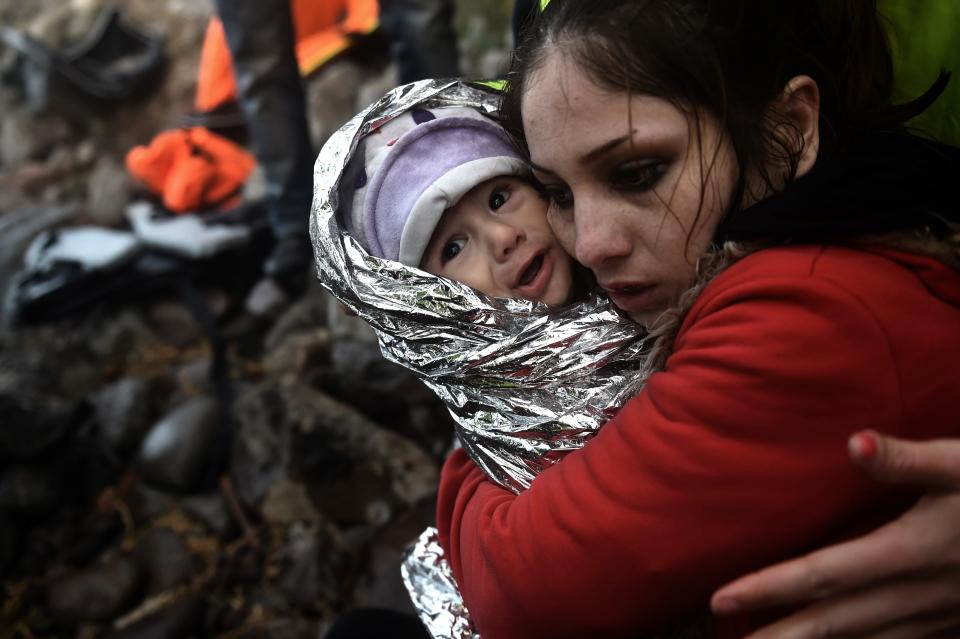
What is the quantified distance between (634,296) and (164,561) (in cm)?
331

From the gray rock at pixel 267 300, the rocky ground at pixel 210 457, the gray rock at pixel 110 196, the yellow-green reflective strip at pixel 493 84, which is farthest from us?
the gray rock at pixel 110 196

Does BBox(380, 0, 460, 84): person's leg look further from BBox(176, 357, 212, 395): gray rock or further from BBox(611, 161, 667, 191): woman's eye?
BBox(611, 161, 667, 191): woman's eye

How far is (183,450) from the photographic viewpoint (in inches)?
160

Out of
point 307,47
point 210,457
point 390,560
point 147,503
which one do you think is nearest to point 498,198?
point 390,560

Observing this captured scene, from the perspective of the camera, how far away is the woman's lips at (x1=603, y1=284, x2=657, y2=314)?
1.19m

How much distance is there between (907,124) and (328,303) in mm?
3846

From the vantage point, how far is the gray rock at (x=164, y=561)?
3.64 m

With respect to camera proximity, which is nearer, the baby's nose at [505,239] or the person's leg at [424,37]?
the baby's nose at [505,239]

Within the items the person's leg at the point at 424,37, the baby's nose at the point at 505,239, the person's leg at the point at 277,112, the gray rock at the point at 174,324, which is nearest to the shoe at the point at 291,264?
the person's leg at the point at 277,112

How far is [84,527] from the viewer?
13.2ft

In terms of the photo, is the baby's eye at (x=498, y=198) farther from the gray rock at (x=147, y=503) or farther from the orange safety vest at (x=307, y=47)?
the orange safety vest at (x=307, y=47)

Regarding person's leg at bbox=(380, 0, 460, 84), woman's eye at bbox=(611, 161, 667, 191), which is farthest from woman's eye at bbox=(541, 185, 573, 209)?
person's leg at bbox=(380, 0, 460, 84)

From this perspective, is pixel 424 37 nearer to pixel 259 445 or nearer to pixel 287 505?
pixel 259 445

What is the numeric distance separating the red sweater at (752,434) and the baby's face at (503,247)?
0.47 m
